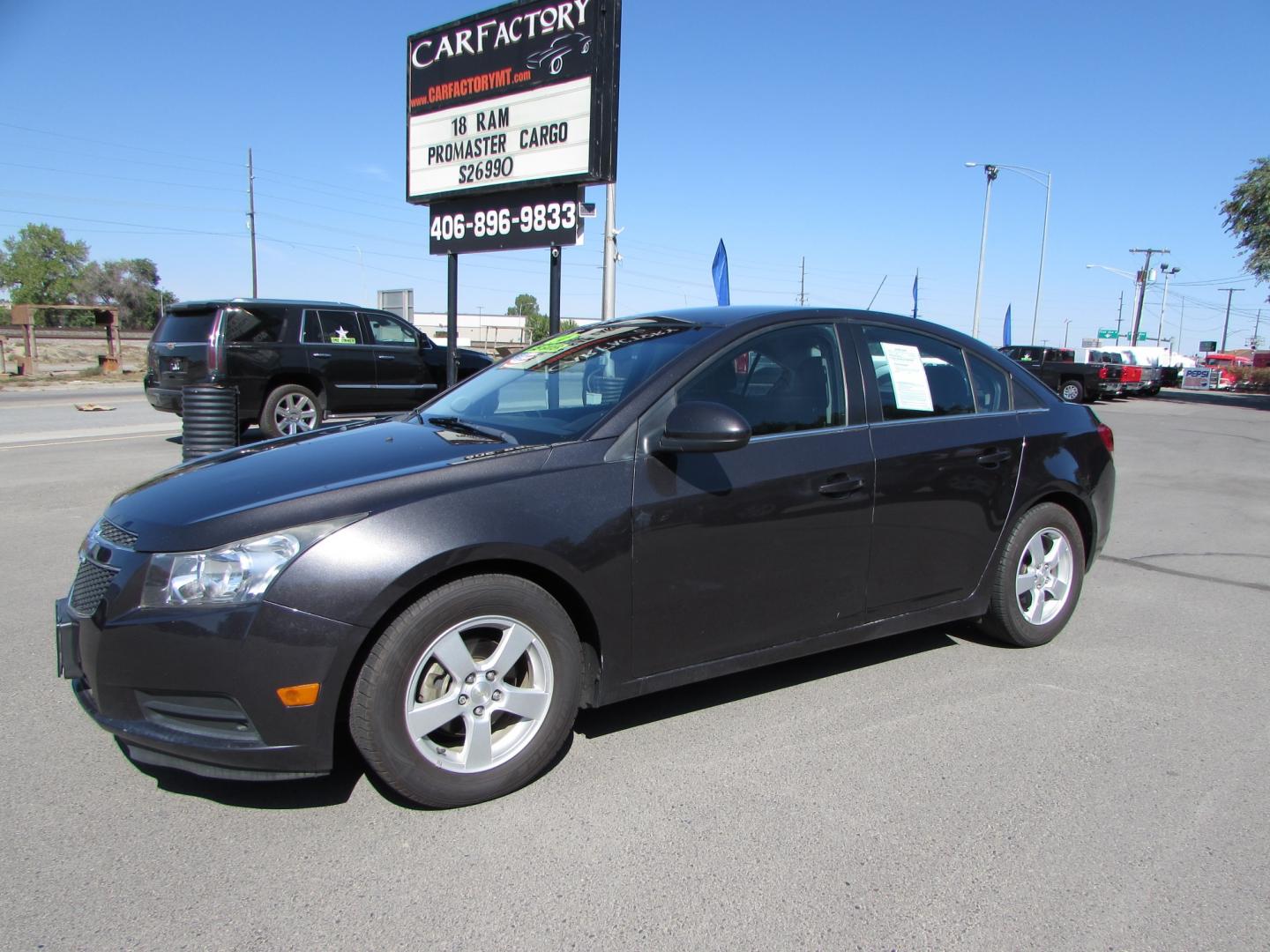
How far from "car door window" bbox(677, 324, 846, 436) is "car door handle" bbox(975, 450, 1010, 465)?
32.4 inches

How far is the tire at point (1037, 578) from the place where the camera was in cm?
428

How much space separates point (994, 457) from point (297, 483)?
10.1 feet

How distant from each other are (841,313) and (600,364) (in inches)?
A: 43.9

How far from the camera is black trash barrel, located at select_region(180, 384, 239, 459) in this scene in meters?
7.59

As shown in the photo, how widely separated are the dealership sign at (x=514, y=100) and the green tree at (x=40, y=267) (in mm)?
97799

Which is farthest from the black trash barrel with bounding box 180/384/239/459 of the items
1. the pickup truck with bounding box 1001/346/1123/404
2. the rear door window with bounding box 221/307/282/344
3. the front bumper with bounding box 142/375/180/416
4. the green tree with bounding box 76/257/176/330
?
the green tree with bounding box 76/257/176/330

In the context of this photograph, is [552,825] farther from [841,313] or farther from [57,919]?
[841,313]

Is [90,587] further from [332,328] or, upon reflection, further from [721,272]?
[721,272]

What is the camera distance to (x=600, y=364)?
3709mm

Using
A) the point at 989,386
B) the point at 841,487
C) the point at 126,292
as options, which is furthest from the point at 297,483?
the point at 126,292

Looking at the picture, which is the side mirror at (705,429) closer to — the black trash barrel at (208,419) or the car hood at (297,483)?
the car hood at (297,483)

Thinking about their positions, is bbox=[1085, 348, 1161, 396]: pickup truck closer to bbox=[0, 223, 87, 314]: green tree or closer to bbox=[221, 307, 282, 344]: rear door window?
bbox=[221, 307, 282, 344]: rear door window

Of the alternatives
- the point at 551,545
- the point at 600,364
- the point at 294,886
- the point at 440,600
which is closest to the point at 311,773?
the point at 294,886

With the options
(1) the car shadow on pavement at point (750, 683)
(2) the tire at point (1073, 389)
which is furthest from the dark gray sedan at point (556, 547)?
(2) the tire at point (1073, 389)
